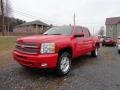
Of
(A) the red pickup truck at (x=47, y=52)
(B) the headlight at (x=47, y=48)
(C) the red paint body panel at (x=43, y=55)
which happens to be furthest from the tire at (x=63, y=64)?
(B) the headlight at (x=47, y=48)

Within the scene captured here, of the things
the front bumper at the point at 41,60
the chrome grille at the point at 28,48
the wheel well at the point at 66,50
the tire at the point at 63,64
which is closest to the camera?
the front bumper at the point at 41,60

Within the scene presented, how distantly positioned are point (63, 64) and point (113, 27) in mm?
52694

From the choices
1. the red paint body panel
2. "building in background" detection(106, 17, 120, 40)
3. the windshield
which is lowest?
the red paint body panel

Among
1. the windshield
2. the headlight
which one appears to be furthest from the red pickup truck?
the windshield

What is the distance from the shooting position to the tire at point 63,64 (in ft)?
18.2

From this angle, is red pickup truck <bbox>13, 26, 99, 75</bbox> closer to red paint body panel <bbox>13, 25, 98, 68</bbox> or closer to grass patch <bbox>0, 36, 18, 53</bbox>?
red paint body panel <bbox>13, 25, 98, 68</bbox>

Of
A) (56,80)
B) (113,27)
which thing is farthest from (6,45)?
(113,27)

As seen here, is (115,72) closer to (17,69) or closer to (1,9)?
(17,69)

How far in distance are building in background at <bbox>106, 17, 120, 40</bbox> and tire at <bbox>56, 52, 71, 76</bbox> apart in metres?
48.9

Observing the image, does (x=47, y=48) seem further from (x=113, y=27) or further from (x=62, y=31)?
(x=113, y=27)

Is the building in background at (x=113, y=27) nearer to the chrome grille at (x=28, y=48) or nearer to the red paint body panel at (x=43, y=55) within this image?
the red paint body panel at (x=43, y=55)

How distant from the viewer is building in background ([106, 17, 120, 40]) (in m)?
52.6

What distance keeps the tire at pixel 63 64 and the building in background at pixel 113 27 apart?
48.9 meters

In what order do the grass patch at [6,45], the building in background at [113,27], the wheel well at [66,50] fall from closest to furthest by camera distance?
the wheel well at [66,50]
the grass patch at [6,45]
the building in background at [113,27]
